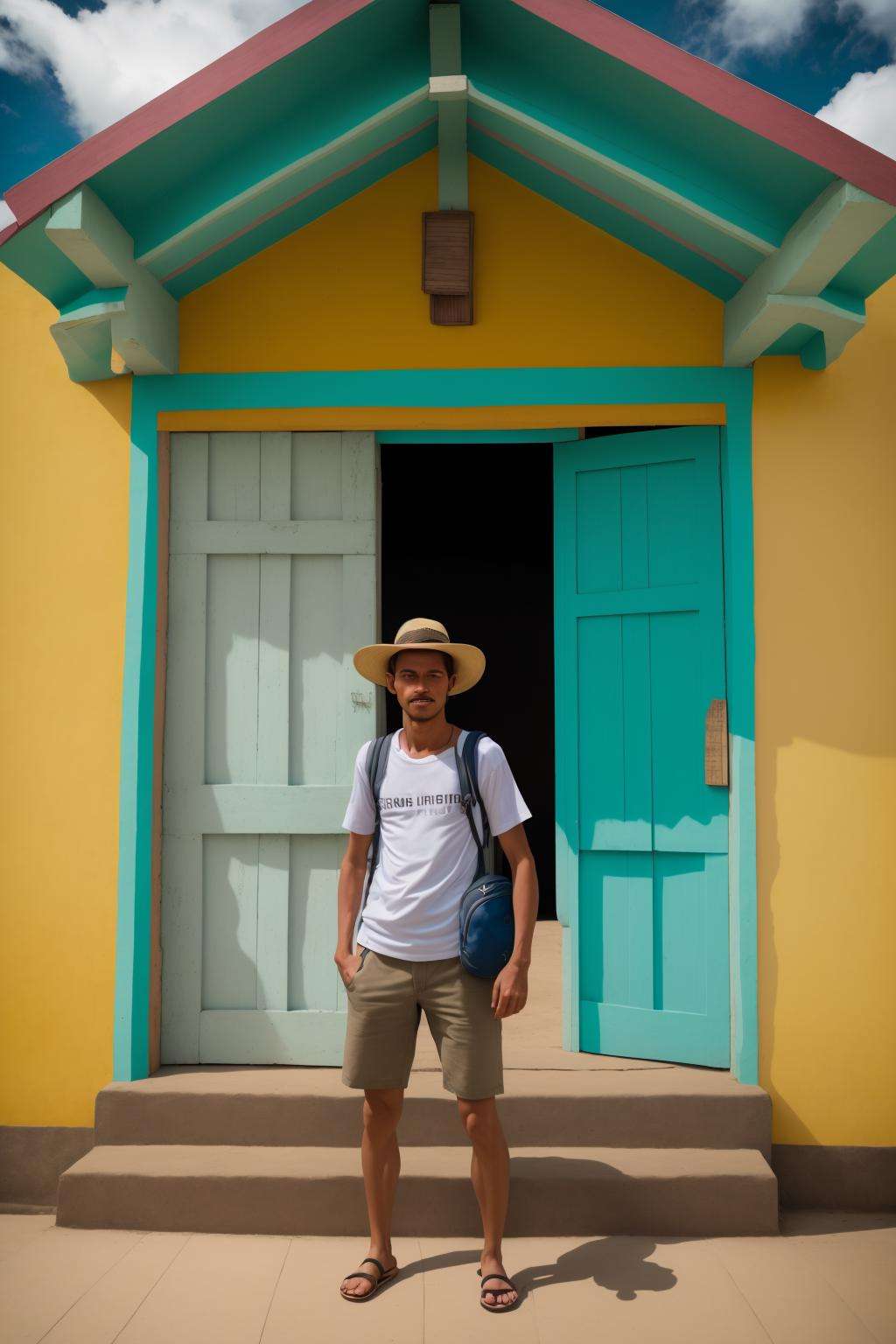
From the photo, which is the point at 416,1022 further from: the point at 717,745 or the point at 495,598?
the point at 495,598

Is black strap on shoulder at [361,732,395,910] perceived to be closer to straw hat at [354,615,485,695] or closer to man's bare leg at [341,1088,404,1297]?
straw hat at [354,615,485,695]

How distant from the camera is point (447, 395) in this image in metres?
3.78

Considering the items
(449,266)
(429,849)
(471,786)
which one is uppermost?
(449,266)

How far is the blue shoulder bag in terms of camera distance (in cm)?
266

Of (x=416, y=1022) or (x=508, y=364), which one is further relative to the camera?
(x=508, y=364)

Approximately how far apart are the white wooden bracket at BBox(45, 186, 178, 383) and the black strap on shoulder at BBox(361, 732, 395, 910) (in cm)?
171

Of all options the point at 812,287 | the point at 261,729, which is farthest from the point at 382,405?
the point at 812,287

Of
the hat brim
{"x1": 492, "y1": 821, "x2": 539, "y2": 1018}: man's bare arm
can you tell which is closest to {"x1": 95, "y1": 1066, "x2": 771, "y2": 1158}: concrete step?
{"x1": 492, "y1": 821, "x2": 539, "y2": 1018}: man's bare arm

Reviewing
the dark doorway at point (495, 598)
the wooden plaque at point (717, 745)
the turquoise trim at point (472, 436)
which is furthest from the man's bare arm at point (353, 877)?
the dark doorway at point (495, 598)

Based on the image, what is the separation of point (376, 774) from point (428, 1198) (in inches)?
54.3

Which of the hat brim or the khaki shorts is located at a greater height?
the hat brim

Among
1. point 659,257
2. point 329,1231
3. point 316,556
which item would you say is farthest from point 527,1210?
point 659,257

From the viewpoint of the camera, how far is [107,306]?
338 centimetres

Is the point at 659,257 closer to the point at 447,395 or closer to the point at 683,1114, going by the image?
the point at 447,395
